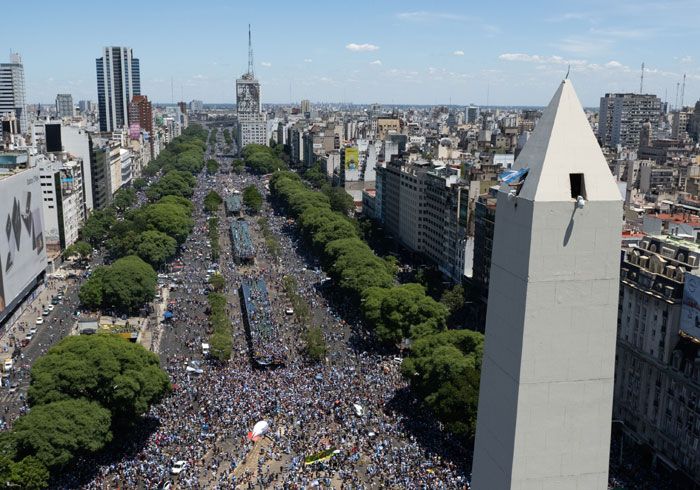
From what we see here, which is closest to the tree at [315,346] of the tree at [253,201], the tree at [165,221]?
the tree at [165,221]

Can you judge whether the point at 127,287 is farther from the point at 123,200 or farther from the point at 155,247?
the point at 123,200

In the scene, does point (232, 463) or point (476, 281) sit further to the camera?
point (476, 281)

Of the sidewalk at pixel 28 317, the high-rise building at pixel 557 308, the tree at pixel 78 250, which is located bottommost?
the sidewalk at pixel 28 317

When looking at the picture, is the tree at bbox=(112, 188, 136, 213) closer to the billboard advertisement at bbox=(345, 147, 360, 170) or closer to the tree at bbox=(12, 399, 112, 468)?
the billboard advertisement at bbox=(345, 147, 360, 170)

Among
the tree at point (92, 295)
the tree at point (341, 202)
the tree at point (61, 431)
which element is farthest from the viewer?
the tree at point (341, 202)

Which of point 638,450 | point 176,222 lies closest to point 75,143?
point 176,222

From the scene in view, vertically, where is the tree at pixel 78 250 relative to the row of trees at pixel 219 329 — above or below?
above

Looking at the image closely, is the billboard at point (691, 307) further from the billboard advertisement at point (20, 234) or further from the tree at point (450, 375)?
the billboard advertisement at point (20, 234)

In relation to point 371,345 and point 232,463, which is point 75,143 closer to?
point 371,345
